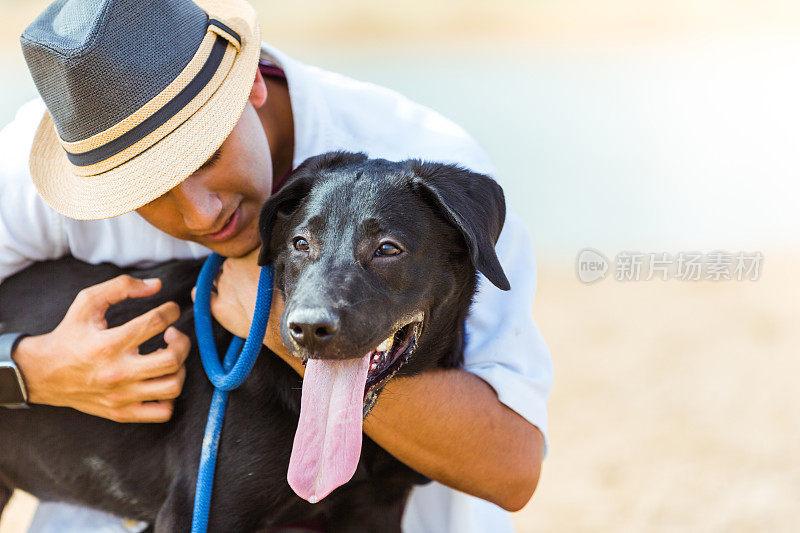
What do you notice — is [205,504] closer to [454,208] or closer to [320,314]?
[320,314]

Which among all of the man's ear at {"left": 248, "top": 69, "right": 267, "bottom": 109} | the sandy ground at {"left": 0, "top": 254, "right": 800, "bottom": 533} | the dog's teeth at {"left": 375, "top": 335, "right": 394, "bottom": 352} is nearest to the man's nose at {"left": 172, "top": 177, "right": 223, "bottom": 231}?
the man's ear at {"left": 248, "top": 69, "right": 267, "bottom": 109}

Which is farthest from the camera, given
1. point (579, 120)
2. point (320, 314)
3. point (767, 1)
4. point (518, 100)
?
point (767, 1)

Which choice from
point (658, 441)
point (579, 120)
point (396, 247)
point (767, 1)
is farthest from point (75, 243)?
point (767, 1)

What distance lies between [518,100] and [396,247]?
11.0 meters

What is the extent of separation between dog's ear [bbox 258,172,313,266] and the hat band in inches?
12.2

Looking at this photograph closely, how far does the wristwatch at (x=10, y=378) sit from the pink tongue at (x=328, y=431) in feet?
3.20

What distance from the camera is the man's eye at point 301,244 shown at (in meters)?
2.17

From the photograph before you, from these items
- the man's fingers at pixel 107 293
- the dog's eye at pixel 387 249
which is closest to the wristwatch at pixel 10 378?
the man's fingers at pixel 107 293

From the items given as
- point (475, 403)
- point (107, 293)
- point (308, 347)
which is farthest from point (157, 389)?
point (475, 403)

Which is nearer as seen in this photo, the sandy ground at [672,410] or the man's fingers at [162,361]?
the man's fingers at [162,361]

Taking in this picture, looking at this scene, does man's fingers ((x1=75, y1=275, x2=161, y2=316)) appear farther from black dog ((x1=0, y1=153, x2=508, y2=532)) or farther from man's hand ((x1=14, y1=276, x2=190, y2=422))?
black dog ((x1=0, y1=153, x2=508, y2=532))

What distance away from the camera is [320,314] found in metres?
1.83

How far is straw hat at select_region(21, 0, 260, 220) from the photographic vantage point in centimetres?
200

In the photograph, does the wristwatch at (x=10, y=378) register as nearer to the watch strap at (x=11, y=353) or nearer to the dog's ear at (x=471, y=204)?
the watch strap at (x=11, y=353)
